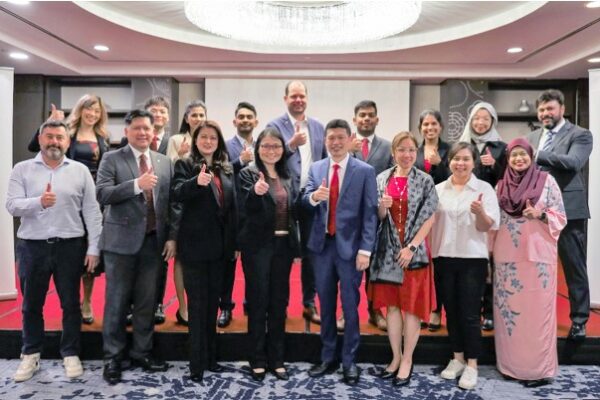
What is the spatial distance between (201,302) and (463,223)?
165cm

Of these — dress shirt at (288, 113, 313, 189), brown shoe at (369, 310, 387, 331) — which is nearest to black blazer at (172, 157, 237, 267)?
dress shirt at (288, 113, 313, 189)

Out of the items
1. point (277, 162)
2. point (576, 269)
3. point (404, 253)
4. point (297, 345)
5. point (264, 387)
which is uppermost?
point (277, 162)

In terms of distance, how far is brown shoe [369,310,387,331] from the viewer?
3.34m

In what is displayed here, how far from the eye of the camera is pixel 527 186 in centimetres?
293

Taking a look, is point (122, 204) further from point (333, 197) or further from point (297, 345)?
point (297, 345)

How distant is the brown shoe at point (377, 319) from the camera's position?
131 inches

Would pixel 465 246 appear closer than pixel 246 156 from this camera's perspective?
Yes

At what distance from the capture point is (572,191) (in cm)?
329

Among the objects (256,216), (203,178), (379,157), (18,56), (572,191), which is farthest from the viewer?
(18,56)

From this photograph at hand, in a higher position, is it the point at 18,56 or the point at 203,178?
the point at 18,56

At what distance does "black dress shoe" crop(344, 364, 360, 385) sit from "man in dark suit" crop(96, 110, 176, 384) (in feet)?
3.97

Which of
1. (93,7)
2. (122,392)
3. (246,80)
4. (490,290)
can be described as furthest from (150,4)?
(490,290)

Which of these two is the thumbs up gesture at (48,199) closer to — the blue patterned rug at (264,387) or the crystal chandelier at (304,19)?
the blue patterned rug at (264,387)

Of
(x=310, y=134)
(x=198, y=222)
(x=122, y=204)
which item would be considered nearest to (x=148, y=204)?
(x=122, y=204)
